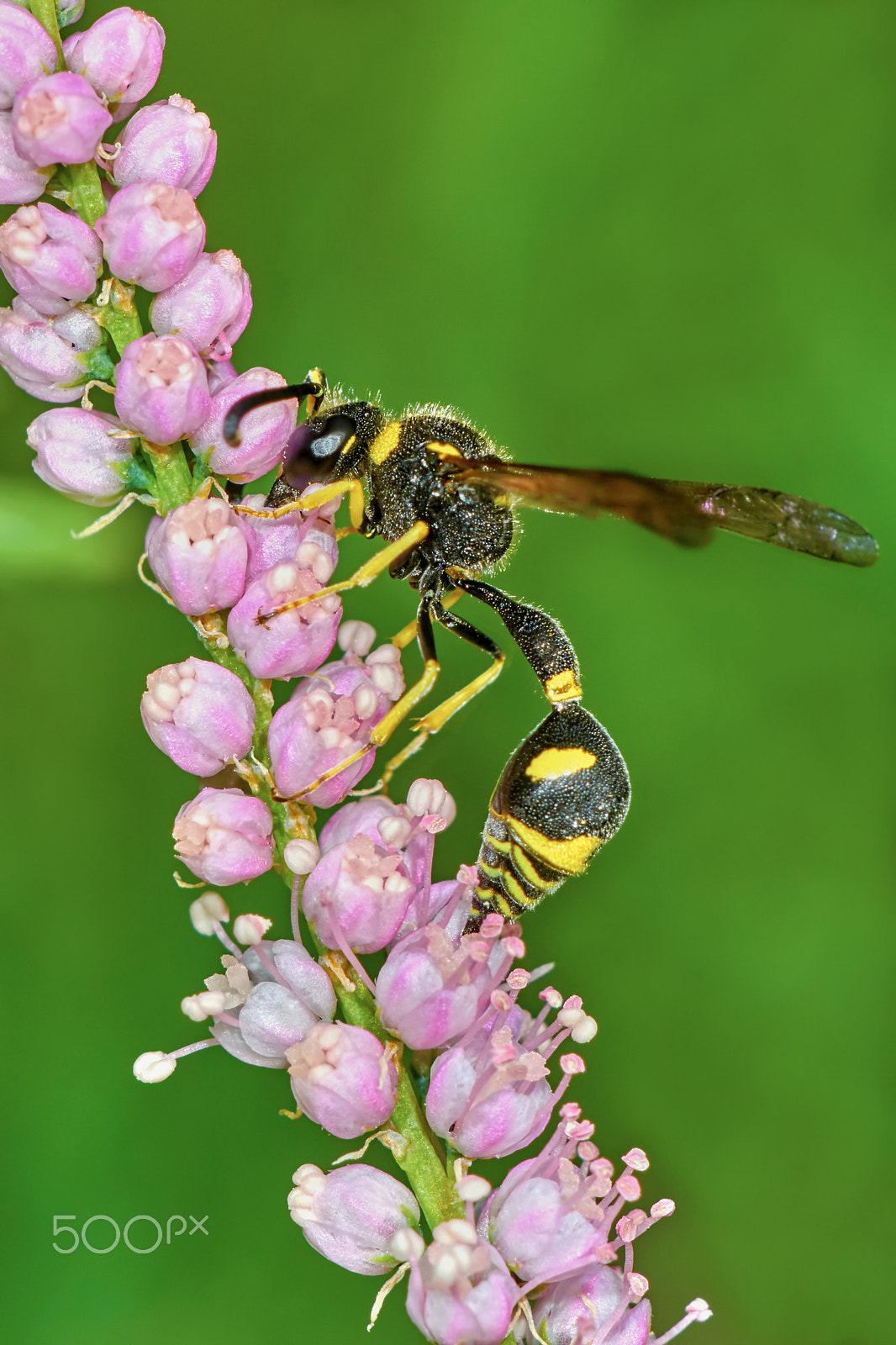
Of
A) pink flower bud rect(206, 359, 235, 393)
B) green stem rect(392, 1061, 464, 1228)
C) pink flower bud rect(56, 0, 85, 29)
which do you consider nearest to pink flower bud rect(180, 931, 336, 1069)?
green stem rect(392, 1061, 464, 1228)

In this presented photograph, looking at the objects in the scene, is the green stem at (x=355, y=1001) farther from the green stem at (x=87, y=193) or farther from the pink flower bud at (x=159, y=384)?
the green stem at (x=87, y=193)

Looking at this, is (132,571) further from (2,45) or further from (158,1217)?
(2,45)

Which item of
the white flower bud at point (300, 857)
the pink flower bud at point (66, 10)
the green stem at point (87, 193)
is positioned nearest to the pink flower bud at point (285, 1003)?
the white flower bud at point (300, 857)

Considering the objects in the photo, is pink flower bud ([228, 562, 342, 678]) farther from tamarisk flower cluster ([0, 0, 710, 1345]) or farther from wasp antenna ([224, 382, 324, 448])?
wasp antenna ([224, 382, 324, 448])

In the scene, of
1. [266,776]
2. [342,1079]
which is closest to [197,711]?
[266,776]

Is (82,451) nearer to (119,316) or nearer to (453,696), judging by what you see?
(119,316)
